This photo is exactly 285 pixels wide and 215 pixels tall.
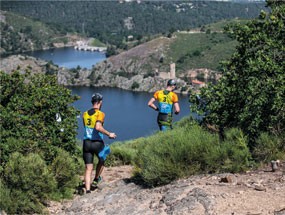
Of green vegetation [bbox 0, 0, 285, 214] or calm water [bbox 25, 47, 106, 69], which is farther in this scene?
calm water [bbox 25, 47, 106, 69]

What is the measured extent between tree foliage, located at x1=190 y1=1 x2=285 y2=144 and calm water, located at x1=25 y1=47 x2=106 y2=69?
14444 centimetres

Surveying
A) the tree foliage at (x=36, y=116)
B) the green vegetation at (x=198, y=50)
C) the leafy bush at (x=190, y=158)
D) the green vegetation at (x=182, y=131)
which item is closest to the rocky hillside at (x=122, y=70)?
the green vegetation at (x=198, y=50)

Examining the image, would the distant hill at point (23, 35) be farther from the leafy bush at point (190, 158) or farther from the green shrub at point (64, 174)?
the leafy bush at point (190, 158)

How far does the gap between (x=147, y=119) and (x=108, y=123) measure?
279 inches

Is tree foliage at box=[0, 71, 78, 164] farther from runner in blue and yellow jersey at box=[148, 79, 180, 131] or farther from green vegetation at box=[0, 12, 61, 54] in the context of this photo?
green vegetation at box=[0, 12, 61, 54]

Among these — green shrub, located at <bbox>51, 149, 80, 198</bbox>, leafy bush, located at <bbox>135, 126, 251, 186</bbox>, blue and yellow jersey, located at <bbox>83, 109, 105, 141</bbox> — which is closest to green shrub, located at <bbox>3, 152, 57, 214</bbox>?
green shrub, located at <bbox>51, 149, 80, 198</bbox>

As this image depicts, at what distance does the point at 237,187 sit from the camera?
17.3 ft

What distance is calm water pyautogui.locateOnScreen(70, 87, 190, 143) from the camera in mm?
69438

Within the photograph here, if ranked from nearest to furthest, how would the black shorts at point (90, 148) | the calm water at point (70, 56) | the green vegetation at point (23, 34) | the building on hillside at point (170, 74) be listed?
the black shorts at point (90, 148) → the building on hillside at point (170, 74) → the calm water at point (70, 56) → the green vegetation at point (23, 34)

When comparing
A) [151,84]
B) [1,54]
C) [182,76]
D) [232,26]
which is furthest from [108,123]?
[1,54]

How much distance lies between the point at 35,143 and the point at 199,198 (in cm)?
285

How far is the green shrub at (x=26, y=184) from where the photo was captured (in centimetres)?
589

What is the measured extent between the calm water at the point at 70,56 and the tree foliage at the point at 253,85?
144442mm

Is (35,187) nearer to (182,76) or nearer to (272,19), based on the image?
(272,19)
